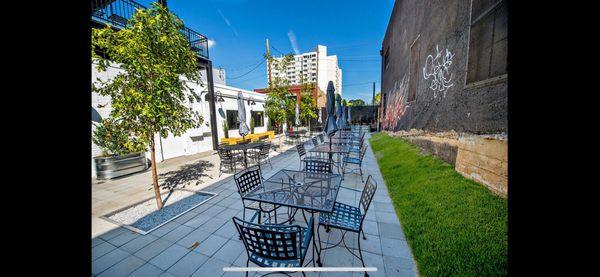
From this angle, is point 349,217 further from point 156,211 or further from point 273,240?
point 156,211

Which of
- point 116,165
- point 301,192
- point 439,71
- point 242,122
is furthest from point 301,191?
point 116,165

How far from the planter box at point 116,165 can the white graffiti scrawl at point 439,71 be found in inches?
372

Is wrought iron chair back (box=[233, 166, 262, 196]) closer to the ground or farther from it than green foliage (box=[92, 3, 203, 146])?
closer to the ground

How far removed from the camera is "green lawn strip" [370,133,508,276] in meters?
2.20

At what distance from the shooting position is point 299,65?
7975cm

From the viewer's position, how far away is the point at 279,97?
10.7 metres

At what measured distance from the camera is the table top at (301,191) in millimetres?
2516

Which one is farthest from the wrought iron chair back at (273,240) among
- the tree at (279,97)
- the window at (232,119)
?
the window at (232,119)

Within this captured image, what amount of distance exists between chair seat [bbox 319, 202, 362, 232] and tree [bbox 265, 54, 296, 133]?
8032 millimetres

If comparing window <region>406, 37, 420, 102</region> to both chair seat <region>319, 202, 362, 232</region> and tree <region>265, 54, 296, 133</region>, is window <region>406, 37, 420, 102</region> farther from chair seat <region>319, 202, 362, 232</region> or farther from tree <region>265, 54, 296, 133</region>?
chair seat <region>319, 202, 362, 232</region>

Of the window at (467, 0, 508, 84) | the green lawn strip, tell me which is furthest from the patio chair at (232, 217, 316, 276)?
the window at (467, 0, 508, 84)
